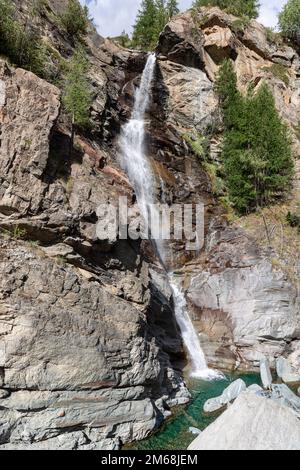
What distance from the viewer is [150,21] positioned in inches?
1711

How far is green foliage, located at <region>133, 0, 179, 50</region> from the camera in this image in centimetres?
4181

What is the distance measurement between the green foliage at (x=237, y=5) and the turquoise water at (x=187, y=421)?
37.3 meters

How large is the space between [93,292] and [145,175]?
514 inches

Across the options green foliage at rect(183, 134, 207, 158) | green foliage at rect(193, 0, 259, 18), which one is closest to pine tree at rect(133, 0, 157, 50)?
green foliage at rect(193, 0, 259, 18)

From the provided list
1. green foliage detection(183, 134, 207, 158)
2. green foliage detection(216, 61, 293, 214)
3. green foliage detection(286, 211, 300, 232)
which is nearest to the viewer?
green foliage detection(286, 211, 300, 232)

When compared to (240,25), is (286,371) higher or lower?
lower

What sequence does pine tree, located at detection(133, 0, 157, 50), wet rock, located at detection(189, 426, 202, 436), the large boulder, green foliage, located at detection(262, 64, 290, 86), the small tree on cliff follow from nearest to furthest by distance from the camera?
the large boulder → wet rock, located at detection(189, 426, 202, 436) → the small tree on cliff → green foliage, located at detection(262, 64, 290, 86) → pine tree, located at detection(133, 0, 157, 50)

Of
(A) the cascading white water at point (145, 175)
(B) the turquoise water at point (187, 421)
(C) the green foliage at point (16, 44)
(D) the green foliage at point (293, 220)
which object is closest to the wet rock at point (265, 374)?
(B) the turquoise water at point (187, 421)

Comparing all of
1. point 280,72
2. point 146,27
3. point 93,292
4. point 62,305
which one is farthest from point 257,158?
point 146,27

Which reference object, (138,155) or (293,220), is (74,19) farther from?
(293,220)

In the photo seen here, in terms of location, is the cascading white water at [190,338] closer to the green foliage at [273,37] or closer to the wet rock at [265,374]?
the wet rock at [265,374]

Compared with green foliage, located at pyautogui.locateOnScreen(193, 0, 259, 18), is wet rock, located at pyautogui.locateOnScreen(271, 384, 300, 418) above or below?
below

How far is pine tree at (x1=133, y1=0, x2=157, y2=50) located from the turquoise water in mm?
36533

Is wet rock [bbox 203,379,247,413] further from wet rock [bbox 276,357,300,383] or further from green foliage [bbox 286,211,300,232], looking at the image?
green foliage [bbox 286,211,300,232]
